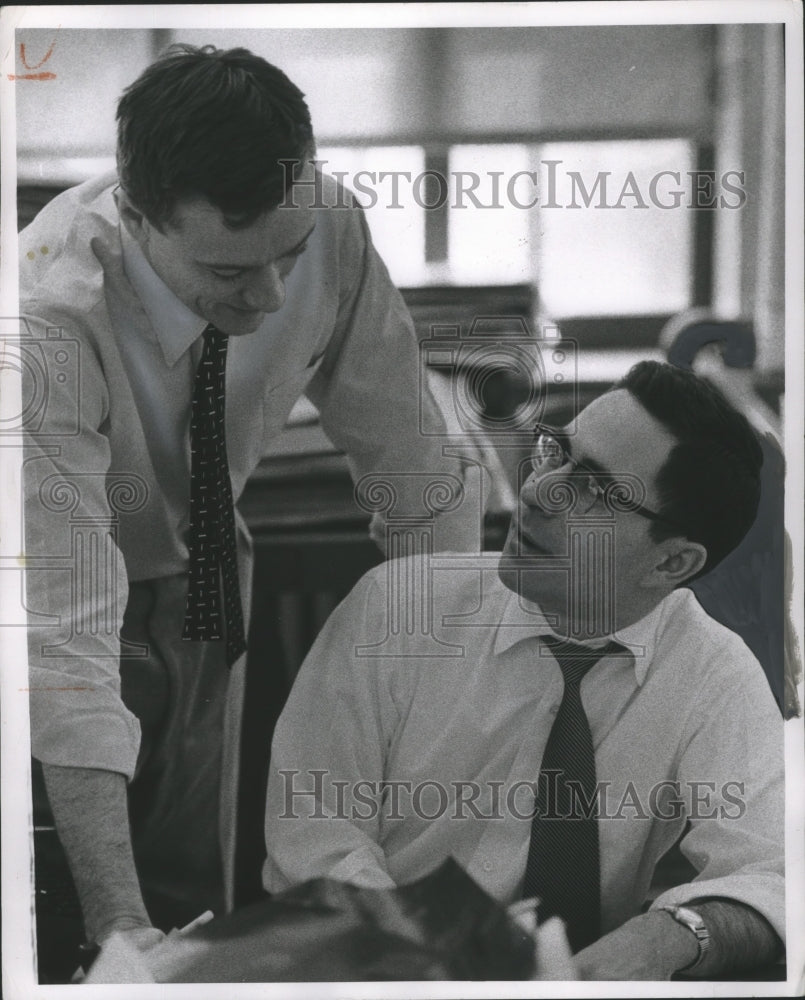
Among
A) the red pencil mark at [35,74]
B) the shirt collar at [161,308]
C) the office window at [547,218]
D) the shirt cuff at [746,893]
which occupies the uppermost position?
the red pencil mark at [35,74]

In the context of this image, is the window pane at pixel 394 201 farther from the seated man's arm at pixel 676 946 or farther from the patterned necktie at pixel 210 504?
the seated man's arm at pixel 676 946

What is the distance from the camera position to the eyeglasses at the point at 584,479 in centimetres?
192

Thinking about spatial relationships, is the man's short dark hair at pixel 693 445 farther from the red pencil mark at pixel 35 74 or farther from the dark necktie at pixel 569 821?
the red pencil mark at pixel 35 74

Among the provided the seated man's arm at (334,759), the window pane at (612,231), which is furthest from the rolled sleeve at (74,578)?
the window pane at (612,231)

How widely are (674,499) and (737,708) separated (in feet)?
1.06

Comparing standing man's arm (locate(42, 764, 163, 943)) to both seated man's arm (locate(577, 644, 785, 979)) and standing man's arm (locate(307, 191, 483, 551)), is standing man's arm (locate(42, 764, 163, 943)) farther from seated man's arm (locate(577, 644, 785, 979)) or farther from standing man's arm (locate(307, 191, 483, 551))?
seated man's arm (locate(577, 644, 785, 979))

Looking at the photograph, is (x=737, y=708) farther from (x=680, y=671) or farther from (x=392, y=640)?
(x=392, y=640)

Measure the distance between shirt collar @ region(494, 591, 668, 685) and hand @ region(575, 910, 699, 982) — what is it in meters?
0.36

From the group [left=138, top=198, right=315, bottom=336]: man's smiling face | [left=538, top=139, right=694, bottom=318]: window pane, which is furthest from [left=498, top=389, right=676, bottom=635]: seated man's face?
[left=138, top=198, right=315, bottom=336]: man's smiling face

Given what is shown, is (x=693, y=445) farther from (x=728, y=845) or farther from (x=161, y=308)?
(x=161, y=308)

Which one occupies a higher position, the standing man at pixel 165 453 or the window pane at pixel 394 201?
the window pane at pixel 394 201

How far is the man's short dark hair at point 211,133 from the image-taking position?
1.85m

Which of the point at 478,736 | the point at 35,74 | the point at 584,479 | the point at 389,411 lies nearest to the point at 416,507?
the point at 389,411

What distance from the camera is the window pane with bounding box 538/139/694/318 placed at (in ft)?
6.28
